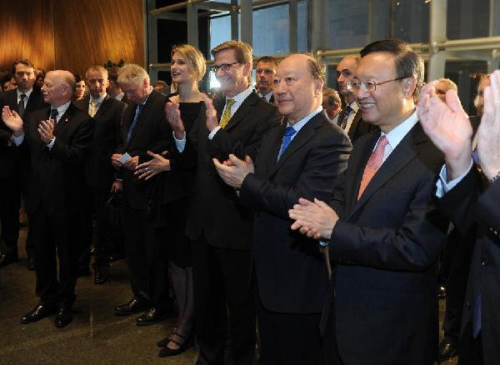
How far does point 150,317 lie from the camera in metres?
3.77

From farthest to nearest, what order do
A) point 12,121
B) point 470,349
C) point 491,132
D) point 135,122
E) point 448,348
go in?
point 12,121 < point 135,122 < point 448,348 < point 470,349 < point 491,132

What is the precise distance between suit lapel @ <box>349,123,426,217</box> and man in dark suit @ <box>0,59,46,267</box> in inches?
155

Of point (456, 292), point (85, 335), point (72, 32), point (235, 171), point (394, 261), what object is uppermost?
point (72, 32)

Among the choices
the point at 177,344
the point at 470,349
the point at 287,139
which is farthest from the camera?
the point at 177,344

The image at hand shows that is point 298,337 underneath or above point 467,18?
underneath

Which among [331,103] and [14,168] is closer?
[331,103]

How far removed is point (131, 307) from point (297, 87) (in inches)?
90.8

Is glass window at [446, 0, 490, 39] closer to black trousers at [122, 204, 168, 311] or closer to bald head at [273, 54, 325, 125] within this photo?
bald head at [273, 54, 325, 125]

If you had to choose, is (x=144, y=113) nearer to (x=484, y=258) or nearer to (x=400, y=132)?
(x=400, y=132)

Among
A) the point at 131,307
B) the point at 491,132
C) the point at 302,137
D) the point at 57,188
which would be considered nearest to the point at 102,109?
the point at 57,188

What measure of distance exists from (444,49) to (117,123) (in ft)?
9.19

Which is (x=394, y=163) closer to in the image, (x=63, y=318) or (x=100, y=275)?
(x=63, y=318)

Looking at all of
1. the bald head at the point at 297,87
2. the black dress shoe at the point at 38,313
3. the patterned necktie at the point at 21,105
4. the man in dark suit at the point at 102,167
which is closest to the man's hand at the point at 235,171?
the bald head at the point at 297,87

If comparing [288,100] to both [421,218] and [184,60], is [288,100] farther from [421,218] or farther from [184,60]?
[184,60]
